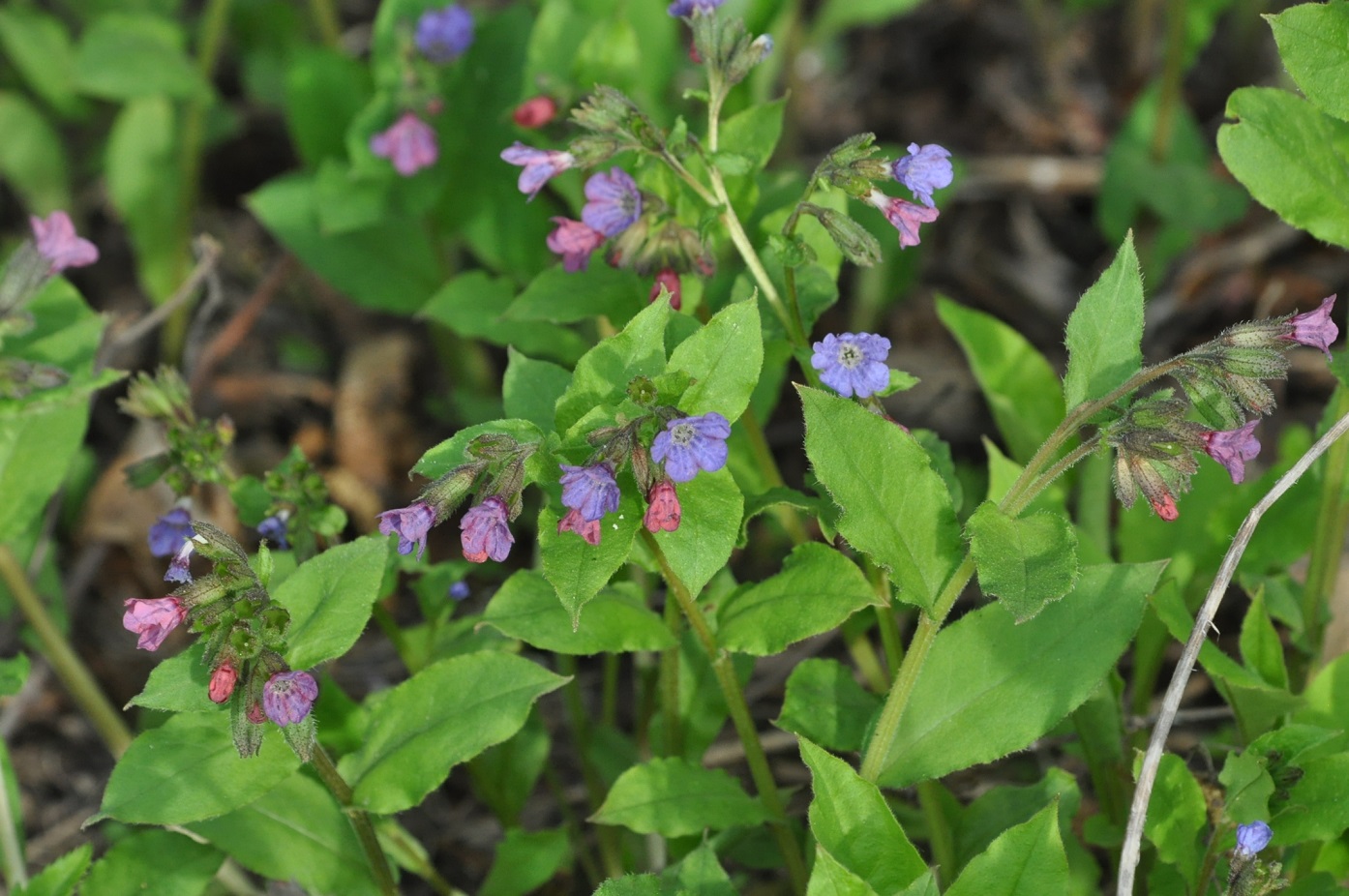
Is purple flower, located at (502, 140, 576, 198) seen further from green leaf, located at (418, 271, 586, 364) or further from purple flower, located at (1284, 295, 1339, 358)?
purple flower, located at (1284, 295, 1339, 358)

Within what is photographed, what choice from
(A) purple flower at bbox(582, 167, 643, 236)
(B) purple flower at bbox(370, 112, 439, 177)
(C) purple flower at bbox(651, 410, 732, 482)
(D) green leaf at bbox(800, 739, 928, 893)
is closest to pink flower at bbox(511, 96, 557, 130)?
(B) purple flower at bbox(370, 112, 439, 177)

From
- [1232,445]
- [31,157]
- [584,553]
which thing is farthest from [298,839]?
[31,157]

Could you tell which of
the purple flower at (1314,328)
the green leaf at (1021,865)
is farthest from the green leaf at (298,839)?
the purple flower at (1314,328)

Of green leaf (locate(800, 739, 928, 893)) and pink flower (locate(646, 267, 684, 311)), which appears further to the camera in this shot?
pink flower (locate(646, 267, 684, 311))

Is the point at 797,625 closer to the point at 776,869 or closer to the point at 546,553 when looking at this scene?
the point at 546,553

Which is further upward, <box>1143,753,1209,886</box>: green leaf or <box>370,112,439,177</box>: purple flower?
<box>370,112,439,177</box>: purple flower

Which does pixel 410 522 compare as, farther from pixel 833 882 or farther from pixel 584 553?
pixel 833 882
